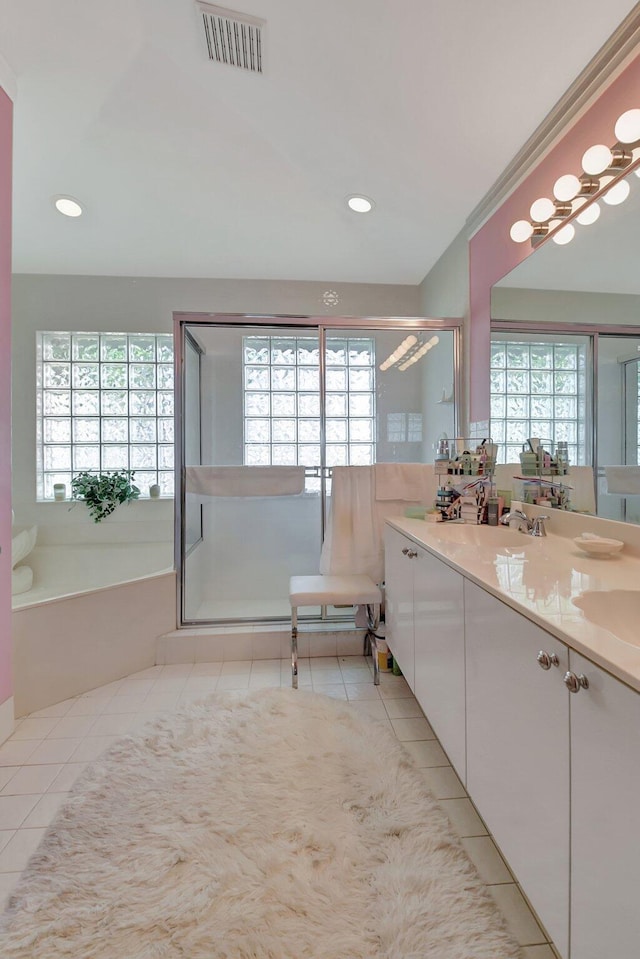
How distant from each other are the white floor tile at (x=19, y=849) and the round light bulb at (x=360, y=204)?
9.87 ft

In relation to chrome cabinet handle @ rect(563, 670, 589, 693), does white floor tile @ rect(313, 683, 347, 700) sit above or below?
below

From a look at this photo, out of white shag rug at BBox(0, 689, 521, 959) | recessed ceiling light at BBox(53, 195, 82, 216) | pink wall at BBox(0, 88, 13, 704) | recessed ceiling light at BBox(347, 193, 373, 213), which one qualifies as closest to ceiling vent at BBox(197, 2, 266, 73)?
recessed ceiling light at BBox(347, 193, 373, 213)

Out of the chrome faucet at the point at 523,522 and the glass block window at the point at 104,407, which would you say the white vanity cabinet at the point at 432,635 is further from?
the glass block window at the point at 104,407

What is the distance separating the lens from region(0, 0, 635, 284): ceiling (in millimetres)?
1538

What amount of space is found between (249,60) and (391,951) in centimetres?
293

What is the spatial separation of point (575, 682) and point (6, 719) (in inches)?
81.8

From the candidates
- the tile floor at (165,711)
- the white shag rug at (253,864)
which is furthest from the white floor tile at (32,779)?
the white shag rug at (253,864)

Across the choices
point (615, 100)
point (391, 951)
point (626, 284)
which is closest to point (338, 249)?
point (615, 100)

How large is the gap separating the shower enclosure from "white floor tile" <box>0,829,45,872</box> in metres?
1.30

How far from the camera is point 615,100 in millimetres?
Result: 1378

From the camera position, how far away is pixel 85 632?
2141 millimetres

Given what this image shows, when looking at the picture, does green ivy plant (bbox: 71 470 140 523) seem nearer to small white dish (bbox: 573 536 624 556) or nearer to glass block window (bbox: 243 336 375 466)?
glass block window (bbox: 243 336 375 466)

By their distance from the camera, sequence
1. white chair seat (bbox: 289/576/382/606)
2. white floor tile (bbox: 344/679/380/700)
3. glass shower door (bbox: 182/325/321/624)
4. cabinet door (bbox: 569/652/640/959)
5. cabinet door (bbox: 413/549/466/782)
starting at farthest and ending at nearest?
glass shower door (bbox: 182/325/321/624)
white chair seat (bbox: 289/576/382/606)
white floor tile (bbox: 344/679/380/700)
cabinet door (bbox: 413/549/466/782)
cabinet door (bbox: 569/652/640/959)

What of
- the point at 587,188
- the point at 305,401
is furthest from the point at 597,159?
the point at 305,401
